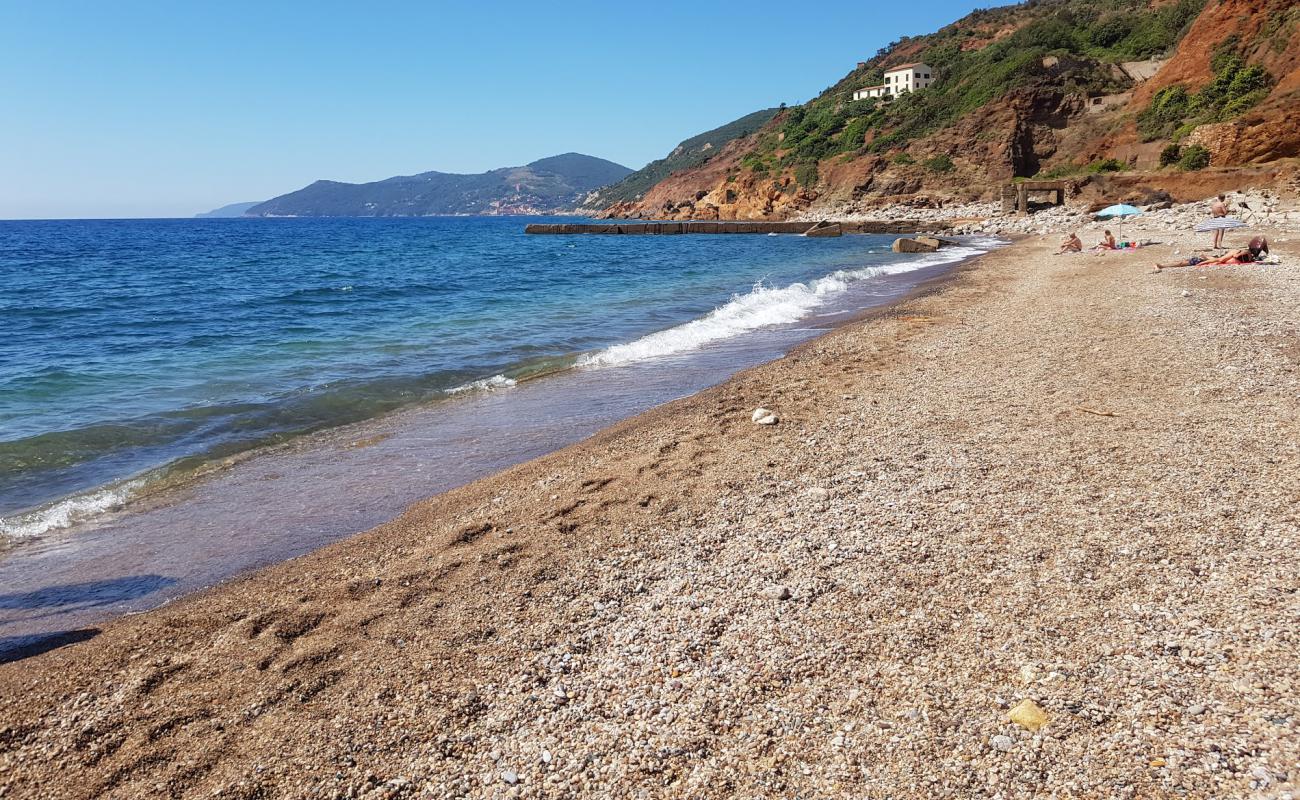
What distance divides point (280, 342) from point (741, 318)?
35.5 ft

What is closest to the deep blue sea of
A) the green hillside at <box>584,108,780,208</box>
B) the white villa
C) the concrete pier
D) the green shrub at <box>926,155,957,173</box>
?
the concrete pier

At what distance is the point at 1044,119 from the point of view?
59750 millimetres

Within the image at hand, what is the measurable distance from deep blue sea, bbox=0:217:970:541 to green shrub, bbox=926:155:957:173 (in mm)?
34891

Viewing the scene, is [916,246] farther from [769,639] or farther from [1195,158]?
[769,639]

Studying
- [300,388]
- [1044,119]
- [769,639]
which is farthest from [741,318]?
[1044,119]

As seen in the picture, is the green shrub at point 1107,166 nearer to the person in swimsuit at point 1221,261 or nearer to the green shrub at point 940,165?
the green shrub at point 940,165

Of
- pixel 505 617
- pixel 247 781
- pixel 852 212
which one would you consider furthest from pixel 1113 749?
pixel 852 212

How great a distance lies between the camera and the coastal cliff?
124ft

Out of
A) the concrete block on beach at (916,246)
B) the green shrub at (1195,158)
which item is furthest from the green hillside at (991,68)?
the concrete block on beach at (916,246)

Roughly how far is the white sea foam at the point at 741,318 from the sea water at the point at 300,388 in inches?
4.0

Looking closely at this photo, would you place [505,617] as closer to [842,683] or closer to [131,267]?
[842,683]

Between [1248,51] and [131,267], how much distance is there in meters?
63.8

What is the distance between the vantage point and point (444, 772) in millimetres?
3086

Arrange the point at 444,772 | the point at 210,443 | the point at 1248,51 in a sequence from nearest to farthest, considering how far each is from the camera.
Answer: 1. the point at 444,772
2. the point at 210,443
3. the point at 1248,51
